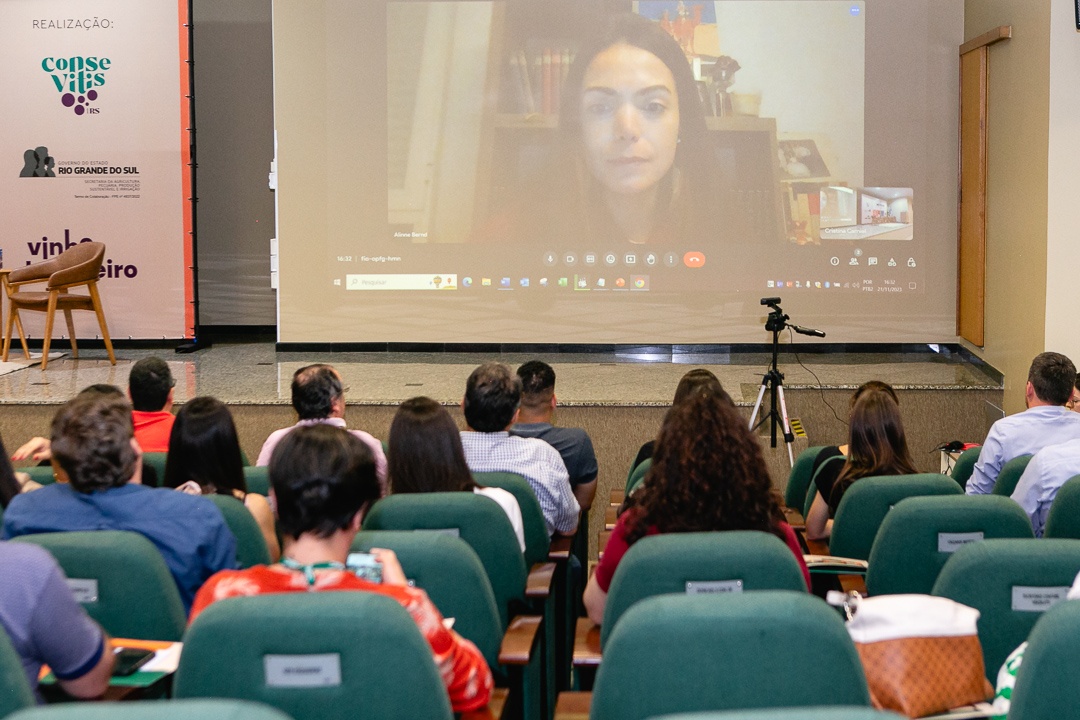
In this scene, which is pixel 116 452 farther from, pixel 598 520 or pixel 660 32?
pixel 660 32

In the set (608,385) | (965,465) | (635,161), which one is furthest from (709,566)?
(635,161)

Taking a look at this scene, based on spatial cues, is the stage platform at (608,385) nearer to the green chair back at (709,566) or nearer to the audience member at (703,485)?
the audience member at (703,485)

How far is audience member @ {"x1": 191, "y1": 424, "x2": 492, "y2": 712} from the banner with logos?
7.13 metres

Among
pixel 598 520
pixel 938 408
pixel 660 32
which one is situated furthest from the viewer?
pixel 660 32

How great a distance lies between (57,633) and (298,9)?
715 cm

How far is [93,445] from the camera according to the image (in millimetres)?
2453

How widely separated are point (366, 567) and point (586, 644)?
685mm

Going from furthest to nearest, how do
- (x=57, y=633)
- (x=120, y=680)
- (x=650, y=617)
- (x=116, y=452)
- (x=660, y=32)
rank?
(x=660, y=32)
(x=116, y=452)
(x=120, y=680)
(x=57, y=633)
(x=650, y=617)

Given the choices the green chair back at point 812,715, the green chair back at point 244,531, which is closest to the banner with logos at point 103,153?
the green chair back at point 244,531

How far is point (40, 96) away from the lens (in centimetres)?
882

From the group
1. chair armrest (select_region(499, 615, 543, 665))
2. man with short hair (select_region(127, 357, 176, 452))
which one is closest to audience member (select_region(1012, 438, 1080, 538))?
chair armrest (select_region(499, 615, 543, 665))

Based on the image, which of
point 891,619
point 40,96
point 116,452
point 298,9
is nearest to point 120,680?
point 116,452

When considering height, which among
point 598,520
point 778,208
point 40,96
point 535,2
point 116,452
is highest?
point 535,2

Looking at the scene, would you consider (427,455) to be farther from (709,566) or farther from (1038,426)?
(1038,426)
